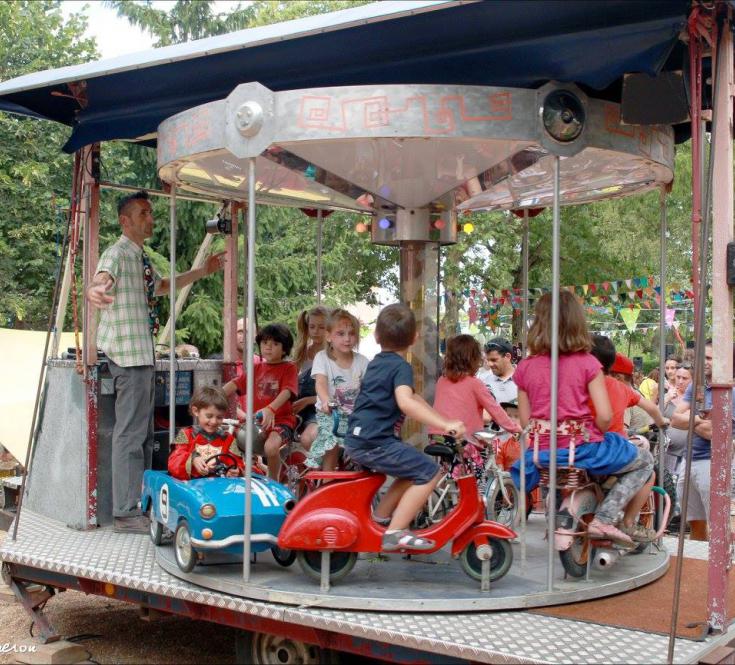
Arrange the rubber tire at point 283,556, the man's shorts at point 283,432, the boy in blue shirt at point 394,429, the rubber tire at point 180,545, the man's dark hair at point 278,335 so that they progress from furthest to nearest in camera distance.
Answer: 1. the man's dark hair at point 278,335
2. the man's shorts at point 283,432
3. the rubber tire at point 283,556
4. the rubber tire at point 180,545
5. the boy in blue shirt at point 394,429

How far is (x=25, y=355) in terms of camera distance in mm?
11516

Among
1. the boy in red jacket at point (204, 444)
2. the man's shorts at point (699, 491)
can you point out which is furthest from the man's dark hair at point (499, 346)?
the boy in red jacket at point (204, 444)

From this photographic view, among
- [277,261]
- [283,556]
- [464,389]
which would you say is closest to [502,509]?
[464,389]

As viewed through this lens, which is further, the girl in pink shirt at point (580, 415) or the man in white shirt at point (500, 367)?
the man in white shirt at point (500, 367)

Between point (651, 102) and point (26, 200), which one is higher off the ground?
point (26, 200)

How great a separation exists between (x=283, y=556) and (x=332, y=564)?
532 millimetres

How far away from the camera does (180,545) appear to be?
5.50m

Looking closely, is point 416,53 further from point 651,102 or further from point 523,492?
point 523,492

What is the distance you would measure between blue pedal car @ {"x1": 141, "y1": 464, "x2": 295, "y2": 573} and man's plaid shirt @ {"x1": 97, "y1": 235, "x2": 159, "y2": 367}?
139 cm

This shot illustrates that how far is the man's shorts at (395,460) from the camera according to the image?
5.14 m

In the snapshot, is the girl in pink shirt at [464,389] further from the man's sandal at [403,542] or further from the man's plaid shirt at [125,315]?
the man's plaid shirt at [125,315]

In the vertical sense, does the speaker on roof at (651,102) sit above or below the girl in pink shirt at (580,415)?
above

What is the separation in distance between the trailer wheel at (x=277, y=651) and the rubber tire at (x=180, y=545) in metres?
0.44

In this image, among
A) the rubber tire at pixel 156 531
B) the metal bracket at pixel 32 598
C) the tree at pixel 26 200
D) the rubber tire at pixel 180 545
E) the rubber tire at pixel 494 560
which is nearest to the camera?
the rubber tire at pixel 494 560
